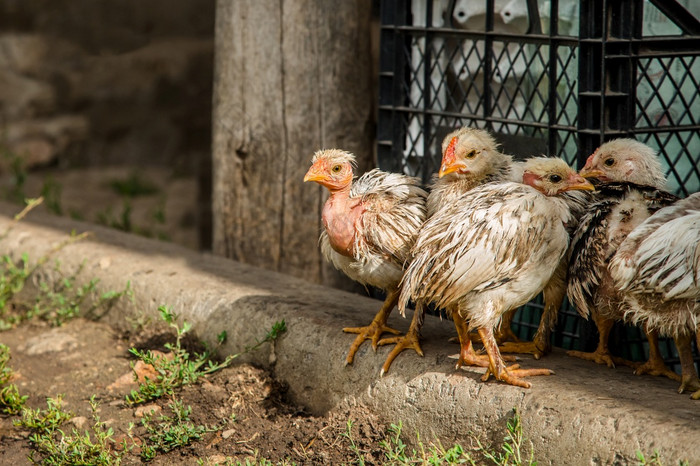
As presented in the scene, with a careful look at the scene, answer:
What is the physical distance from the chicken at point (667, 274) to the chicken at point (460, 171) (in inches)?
27.2

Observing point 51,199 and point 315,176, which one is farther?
point 51,199

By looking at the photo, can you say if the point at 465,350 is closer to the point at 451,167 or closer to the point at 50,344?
the point at 451,167

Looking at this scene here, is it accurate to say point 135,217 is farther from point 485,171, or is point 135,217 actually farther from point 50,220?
point 485,171

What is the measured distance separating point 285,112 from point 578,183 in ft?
6.60

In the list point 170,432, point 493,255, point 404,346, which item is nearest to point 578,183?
point 493,255

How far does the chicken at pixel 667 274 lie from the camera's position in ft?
9.58

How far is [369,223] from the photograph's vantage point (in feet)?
11.7

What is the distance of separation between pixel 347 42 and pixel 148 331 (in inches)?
75.4

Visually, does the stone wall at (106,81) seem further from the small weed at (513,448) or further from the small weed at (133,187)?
the small weed at (513,448)

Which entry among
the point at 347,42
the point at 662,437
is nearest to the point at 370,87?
the point at 347,42

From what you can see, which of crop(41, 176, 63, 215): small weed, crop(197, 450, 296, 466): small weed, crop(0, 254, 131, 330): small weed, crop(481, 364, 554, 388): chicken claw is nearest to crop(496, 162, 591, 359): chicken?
crop(481, 364, 554, 388): chicken claw

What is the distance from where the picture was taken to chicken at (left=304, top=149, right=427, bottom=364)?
357 centimetres

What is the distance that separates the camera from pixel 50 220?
591 centimetres

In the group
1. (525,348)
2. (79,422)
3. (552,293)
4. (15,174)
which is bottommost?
(79,422)
